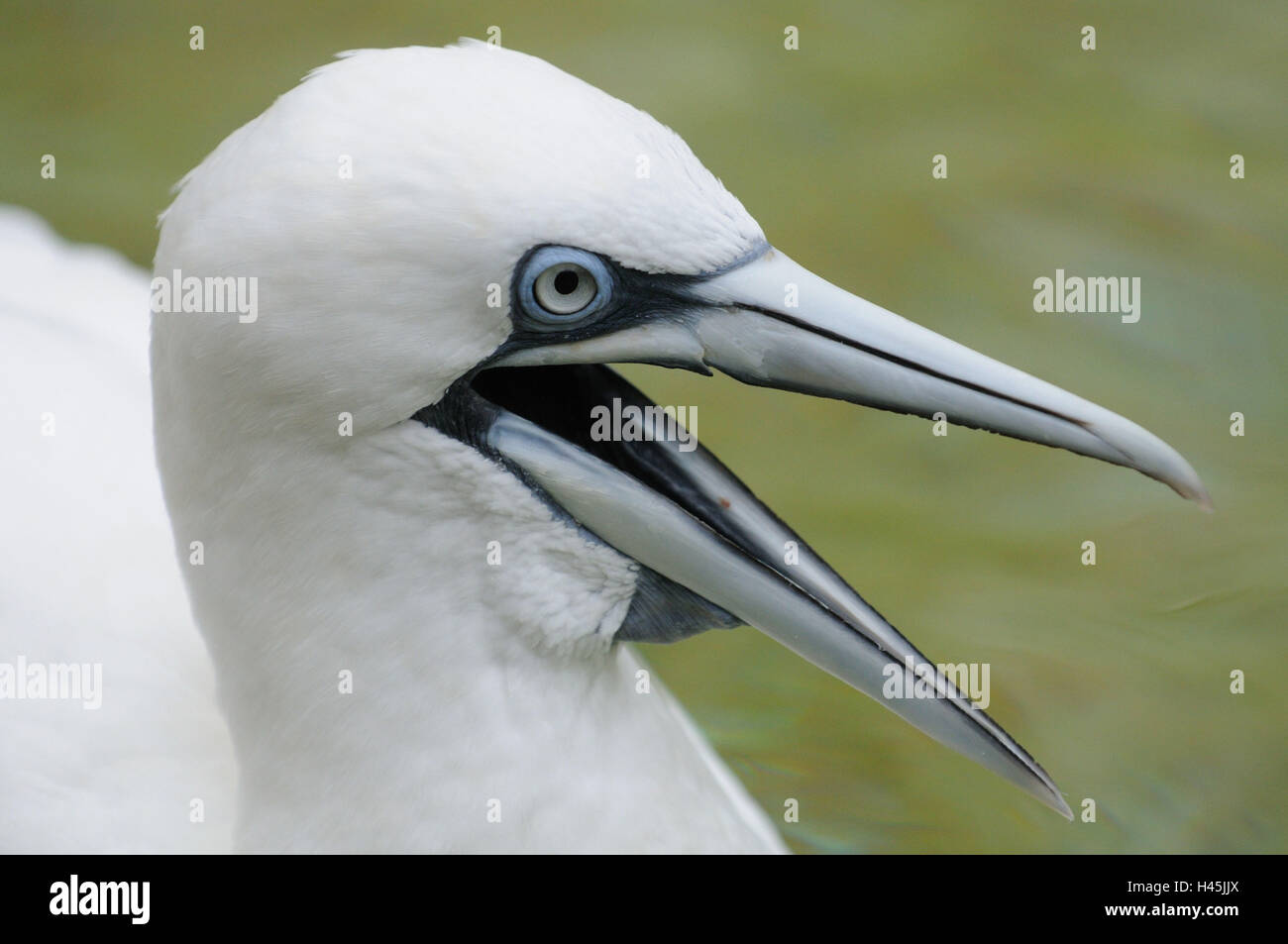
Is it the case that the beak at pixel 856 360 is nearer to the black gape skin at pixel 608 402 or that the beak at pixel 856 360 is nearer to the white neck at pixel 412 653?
the black gape skin at pixel 608 402

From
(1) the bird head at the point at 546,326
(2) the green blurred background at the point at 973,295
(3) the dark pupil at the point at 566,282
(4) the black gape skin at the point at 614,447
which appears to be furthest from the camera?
(2) the green blurred background at the point at 973,295

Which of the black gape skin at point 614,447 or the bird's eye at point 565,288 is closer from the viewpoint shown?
the bird's eye at point 565,288

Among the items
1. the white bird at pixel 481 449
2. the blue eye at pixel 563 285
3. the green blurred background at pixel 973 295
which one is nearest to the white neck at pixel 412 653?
the white bird at pixel 481 449

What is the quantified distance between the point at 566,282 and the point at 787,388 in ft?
1.25

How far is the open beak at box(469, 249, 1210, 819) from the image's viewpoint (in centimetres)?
220

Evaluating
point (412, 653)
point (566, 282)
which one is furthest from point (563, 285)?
point (412, 653)

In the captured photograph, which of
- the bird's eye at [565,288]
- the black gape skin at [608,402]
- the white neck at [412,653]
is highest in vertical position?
the bird's eye at [565,288]

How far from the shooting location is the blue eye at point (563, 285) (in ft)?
6.67

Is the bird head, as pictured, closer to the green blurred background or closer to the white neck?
the white neck

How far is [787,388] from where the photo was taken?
2.26 metres

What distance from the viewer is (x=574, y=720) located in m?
2.40

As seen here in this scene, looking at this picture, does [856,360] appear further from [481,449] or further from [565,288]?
[481,449]
